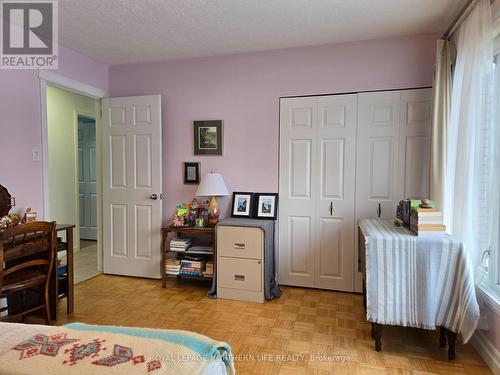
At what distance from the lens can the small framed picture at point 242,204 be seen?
3.58 meters

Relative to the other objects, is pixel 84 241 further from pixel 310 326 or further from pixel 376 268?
pixel 376 268

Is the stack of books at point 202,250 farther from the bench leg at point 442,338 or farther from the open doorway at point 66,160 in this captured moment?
the bench leg at point 442,338

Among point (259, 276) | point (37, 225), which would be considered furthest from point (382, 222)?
point (37, 225)

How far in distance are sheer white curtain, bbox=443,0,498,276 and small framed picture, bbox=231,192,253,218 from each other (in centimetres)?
189

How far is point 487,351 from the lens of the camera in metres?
2.16

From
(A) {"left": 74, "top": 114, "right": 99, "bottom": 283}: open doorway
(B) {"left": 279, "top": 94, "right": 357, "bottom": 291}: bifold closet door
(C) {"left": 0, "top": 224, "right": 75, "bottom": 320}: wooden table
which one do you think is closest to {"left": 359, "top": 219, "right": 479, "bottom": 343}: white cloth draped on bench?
(B) {"left": 279, "top": 94, "right": 357, "bottom": 291}: bifold closet door

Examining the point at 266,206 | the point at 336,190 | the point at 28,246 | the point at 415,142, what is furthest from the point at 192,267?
the point at 415,142

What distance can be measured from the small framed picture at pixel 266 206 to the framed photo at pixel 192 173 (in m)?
0.74

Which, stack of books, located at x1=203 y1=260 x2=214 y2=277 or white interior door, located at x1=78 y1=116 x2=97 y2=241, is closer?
stack of books, located at x1=203 y1=260 x2=214 y2=277

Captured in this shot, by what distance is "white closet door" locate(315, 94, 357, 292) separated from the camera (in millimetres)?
3314

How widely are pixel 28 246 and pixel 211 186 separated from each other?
165 cm

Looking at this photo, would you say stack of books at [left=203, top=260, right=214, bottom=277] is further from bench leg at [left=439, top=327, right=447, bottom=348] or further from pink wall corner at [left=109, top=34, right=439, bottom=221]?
bench leg at [left=439, top=327, right=447, bottom=348]

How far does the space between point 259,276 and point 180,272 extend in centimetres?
93

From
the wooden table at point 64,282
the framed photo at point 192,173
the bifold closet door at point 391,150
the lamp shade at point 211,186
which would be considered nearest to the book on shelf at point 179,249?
the lamp shade at point 211,186
